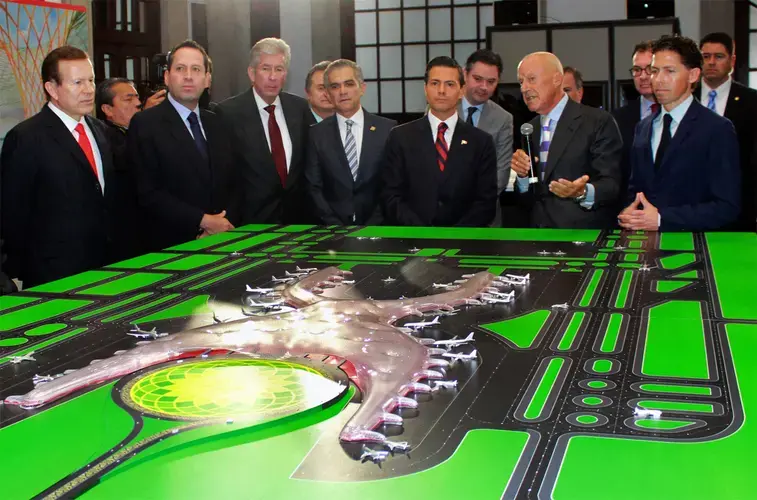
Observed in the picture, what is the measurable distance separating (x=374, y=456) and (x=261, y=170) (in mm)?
3110

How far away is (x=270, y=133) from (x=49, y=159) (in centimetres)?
117

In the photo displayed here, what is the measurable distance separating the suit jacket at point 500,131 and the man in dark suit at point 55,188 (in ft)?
6.44

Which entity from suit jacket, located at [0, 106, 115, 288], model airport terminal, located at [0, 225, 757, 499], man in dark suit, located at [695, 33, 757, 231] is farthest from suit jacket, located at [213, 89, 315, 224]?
man in dark suit, located at [695, 33, 757, 231]

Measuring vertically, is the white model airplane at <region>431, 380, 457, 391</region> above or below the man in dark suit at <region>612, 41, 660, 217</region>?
below

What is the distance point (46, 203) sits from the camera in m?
3.40

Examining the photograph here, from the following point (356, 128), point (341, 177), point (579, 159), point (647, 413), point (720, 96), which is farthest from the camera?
point (720, 96)

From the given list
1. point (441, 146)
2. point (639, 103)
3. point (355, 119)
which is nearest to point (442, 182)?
point (441, 146)

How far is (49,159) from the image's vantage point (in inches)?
133

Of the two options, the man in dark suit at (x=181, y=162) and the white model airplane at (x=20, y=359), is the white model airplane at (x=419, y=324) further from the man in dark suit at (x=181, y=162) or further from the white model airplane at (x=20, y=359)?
the man in dark suit at (x=181, y=162)

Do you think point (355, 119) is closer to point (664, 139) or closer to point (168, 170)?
point (168, 170)

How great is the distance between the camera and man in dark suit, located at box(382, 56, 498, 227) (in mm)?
3889

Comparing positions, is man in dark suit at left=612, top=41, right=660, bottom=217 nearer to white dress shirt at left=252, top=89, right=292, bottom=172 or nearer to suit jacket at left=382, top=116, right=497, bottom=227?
suit jacket at left=382, top=116, right=497, bottom=227

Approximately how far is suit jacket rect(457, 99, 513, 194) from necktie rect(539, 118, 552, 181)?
59 cm

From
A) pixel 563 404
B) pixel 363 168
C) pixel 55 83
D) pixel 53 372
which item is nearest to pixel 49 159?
pixel 55 83
